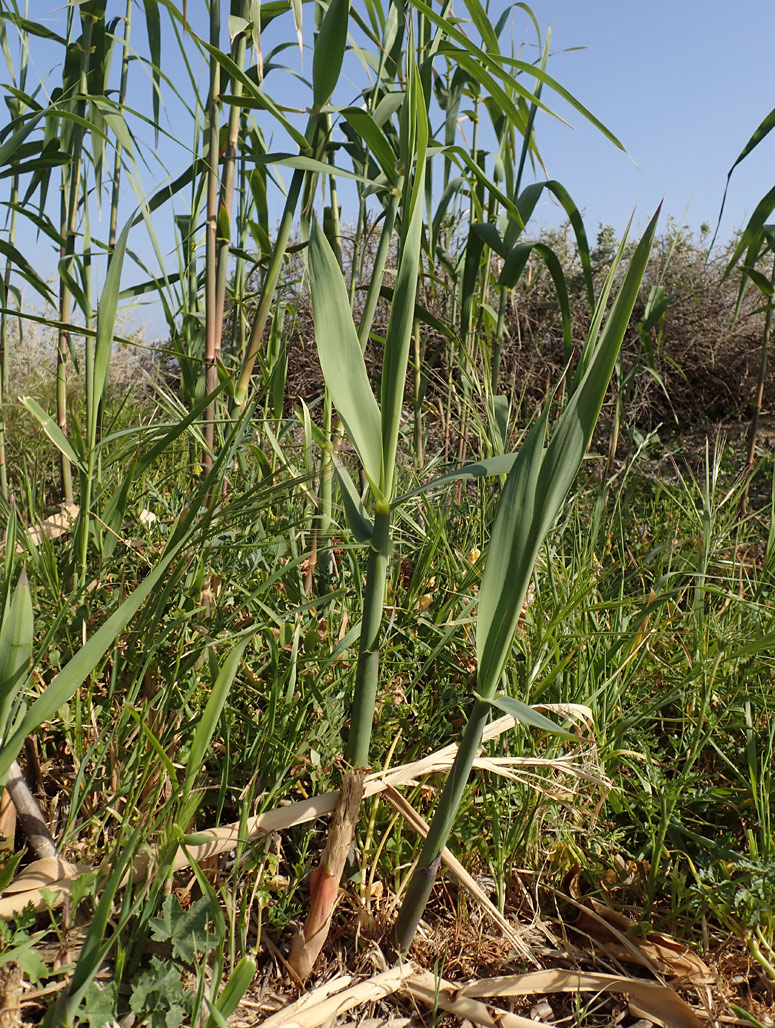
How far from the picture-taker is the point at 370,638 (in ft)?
2.96

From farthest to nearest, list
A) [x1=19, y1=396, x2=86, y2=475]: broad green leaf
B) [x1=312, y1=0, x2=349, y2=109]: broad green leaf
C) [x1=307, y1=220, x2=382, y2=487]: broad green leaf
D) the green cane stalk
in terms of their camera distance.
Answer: [x1=19, y1=396, x2=86, y2=475]: broad green leaf
[x1=312, y1=0, x2=349, y2=109]: broad green leaf
[x1=307, y1=220, x2=382, y2=487]: broad green leaf
the green cane stalk

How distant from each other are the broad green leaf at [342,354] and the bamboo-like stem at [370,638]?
7 centimetres

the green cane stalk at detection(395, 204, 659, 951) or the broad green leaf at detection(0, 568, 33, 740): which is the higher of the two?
Answer: the green cane stalk at detection(395, 204, 659, 951)

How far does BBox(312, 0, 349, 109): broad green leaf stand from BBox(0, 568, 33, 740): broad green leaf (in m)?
0.80

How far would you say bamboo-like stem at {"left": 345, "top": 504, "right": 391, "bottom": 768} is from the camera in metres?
0.88

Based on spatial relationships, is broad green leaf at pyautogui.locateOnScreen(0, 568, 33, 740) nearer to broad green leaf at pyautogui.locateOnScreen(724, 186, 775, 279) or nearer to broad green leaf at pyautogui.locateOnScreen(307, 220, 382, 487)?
broad green leaf at pyautogui.locateOnScreen(307, 220, 382, 487)

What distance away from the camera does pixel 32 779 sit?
1076 millimetres

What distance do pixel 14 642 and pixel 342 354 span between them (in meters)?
0.45

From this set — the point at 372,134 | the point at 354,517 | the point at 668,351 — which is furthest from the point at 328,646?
the point at 668,351

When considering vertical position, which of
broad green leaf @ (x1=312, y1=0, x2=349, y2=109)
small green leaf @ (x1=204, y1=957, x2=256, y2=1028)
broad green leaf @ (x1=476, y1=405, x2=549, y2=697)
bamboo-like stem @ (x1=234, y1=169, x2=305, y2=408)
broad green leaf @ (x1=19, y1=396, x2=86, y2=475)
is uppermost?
broad green leaf @ (x1=312, y1=0, x2=349, y2=109)

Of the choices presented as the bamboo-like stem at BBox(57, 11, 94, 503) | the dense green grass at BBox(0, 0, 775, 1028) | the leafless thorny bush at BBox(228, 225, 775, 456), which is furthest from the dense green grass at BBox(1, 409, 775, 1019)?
the leafless thorny bush at BBox(228, 225, 775, 456)

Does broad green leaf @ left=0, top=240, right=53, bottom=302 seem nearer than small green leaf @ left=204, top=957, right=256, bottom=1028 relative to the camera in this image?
No

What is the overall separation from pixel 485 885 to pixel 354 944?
0.72ft

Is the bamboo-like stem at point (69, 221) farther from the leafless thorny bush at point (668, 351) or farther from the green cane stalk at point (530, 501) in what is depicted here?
the leafless thorny bush at point (668, 351)
